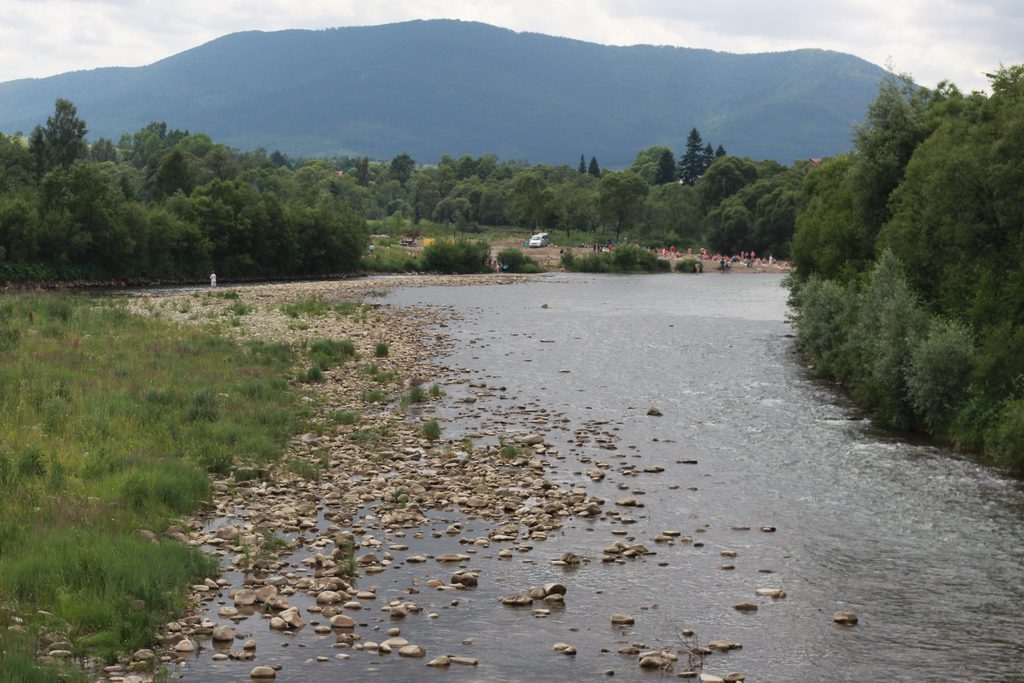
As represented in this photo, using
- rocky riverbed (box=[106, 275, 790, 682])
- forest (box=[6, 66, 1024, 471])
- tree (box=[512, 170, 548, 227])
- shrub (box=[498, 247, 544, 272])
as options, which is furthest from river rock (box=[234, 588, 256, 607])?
tree (box=[512, 170, 548, 227])

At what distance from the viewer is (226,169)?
16725 centimetres

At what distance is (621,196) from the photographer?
18412 cm

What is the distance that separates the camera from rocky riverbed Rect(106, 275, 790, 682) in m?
16.7

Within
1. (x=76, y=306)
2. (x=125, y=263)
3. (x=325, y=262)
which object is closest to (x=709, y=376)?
(x=76, y=306)

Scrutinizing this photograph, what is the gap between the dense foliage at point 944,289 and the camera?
34.0 meters

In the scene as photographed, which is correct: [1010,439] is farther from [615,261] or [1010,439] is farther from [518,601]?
[615,261]

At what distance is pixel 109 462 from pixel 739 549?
1478 centimetres

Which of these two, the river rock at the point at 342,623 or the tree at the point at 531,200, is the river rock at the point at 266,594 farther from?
the tree at the point at 531,200

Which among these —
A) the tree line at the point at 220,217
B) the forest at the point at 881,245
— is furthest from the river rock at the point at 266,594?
the tree line at the point at 220,217

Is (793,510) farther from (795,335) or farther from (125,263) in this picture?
(125,263)

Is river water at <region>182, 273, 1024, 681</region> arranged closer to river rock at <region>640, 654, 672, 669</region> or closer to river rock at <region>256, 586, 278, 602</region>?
river rock at <region>640, 654, 672, 669</region>

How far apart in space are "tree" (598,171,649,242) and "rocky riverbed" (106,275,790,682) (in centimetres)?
14750

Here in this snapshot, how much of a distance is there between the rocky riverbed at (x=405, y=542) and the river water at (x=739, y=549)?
0.14 m

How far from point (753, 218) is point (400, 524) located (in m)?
167
